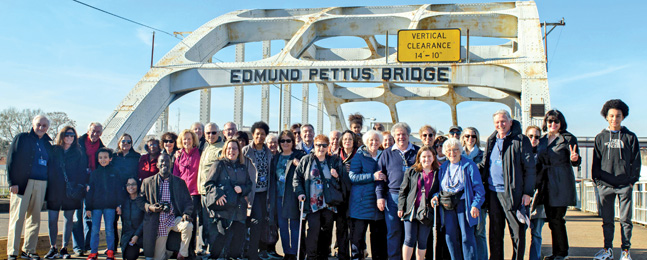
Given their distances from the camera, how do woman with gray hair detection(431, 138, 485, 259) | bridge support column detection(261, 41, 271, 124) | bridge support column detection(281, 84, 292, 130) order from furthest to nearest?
bridge support column detection(281, 84, 292, 130)
bridge support column detection(261, 41, 271, 124)
woman with gray hair detection(431, 138, 485, 259)

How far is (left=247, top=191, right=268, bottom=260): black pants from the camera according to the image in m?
5.80

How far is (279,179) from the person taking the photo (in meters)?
6.02

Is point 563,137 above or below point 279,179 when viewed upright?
above

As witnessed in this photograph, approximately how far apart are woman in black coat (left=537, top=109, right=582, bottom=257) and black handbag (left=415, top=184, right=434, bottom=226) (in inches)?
55.7

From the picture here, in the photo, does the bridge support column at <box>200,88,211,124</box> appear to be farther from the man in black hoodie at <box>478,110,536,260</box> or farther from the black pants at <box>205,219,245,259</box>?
the man in black hoodie at <box>478,110,536,260</box>

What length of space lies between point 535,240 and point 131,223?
4399mm

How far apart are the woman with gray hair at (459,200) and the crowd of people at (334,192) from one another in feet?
0.04

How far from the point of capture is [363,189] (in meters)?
5.40

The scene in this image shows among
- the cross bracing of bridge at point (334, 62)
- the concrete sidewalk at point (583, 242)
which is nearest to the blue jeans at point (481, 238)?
the concrete sidewalk at point (583, 242)

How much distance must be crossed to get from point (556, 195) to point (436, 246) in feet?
4.62

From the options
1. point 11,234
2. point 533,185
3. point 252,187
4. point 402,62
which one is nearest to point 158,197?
point 252,187

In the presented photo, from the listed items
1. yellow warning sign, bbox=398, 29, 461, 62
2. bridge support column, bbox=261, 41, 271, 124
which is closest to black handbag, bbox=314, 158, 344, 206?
yellow warning sign, bbox=398, 29, 461, 62

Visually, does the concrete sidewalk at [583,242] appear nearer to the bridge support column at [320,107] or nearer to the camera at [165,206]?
the camera at [165,206]

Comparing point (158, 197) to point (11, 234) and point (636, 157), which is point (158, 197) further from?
point (636, 157)
